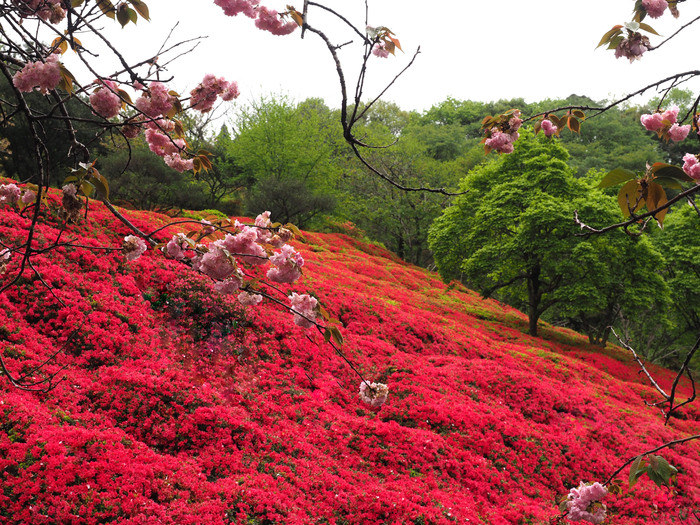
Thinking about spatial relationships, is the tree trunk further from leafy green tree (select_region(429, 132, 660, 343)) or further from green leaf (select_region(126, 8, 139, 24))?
green leaf (select_region(126, 8, 139, 24))

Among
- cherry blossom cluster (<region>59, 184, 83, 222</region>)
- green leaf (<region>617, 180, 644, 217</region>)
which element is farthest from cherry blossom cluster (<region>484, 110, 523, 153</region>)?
cherry blossom cluster (<region>59, 184, 83, 222</region>)

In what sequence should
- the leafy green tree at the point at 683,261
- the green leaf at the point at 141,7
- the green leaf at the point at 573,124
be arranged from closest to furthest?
the green leaf at the point at 141,7
the green leaf at the point at 573,124
the leafy green tree at the point at 683,261

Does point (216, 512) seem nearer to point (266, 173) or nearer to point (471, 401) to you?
point (471, 401)

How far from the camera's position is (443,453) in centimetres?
555

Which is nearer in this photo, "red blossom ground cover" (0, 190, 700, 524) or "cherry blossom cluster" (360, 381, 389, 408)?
"cherry blossom cluster" (360, 381, 389, 408)

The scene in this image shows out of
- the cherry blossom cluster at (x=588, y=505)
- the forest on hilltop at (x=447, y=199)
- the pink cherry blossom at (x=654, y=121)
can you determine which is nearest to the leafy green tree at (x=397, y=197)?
the forest on hilltop at (x=447, y=199)

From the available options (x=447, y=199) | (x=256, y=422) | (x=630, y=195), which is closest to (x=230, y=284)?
(x=630, y=195)

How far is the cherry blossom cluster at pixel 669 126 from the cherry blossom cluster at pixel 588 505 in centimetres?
181

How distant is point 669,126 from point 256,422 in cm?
471

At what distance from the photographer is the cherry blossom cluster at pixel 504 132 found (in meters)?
2.12

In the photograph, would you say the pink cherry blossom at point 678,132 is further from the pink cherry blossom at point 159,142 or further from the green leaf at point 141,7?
the pink cherry blossom at point 159,142

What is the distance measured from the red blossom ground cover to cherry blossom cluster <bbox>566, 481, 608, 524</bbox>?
1.74 meters

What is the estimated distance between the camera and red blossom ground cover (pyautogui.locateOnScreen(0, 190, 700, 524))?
3.55 meters

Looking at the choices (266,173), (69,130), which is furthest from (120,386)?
(266,173)
